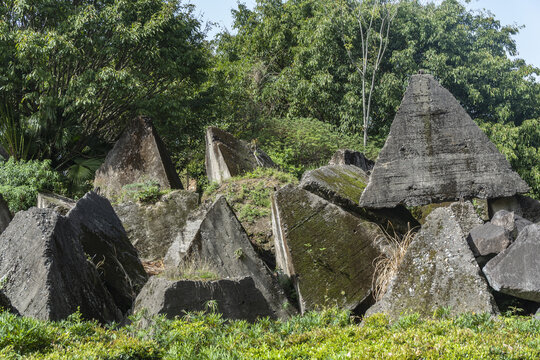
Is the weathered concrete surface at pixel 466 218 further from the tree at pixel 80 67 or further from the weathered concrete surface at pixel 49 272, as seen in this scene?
the tree at pixel 80 67

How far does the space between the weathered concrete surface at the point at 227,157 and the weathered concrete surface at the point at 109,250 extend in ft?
10.8

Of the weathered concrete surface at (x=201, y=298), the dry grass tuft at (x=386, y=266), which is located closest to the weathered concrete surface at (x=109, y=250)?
the weathered concrete surface at (x=201, y=298)

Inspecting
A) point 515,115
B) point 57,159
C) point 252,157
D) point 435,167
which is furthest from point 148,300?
point 515,115

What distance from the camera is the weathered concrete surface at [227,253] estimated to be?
539 cm

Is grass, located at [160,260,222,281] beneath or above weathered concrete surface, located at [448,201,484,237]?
beneath

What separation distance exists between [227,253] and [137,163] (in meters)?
4.15

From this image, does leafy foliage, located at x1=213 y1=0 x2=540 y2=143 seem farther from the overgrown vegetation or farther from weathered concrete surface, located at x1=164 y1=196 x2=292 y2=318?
weathered concrete surface, located at x1=164 y1=196 x2=292 y2=318

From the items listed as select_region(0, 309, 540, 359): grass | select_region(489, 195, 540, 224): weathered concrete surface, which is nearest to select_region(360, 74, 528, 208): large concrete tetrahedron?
select_region(489, 195, 540, 224): weathered concrete surface

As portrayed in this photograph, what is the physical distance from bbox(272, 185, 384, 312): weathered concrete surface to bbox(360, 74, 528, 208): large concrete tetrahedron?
0.63 metres

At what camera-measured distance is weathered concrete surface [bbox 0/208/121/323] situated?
4324 mm

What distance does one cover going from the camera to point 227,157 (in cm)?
927

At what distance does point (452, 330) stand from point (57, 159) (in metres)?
10.4

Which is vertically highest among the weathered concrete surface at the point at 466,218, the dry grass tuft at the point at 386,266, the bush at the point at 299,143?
the bush at the point at 299,143

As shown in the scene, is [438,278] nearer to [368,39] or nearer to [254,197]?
[254,197]
